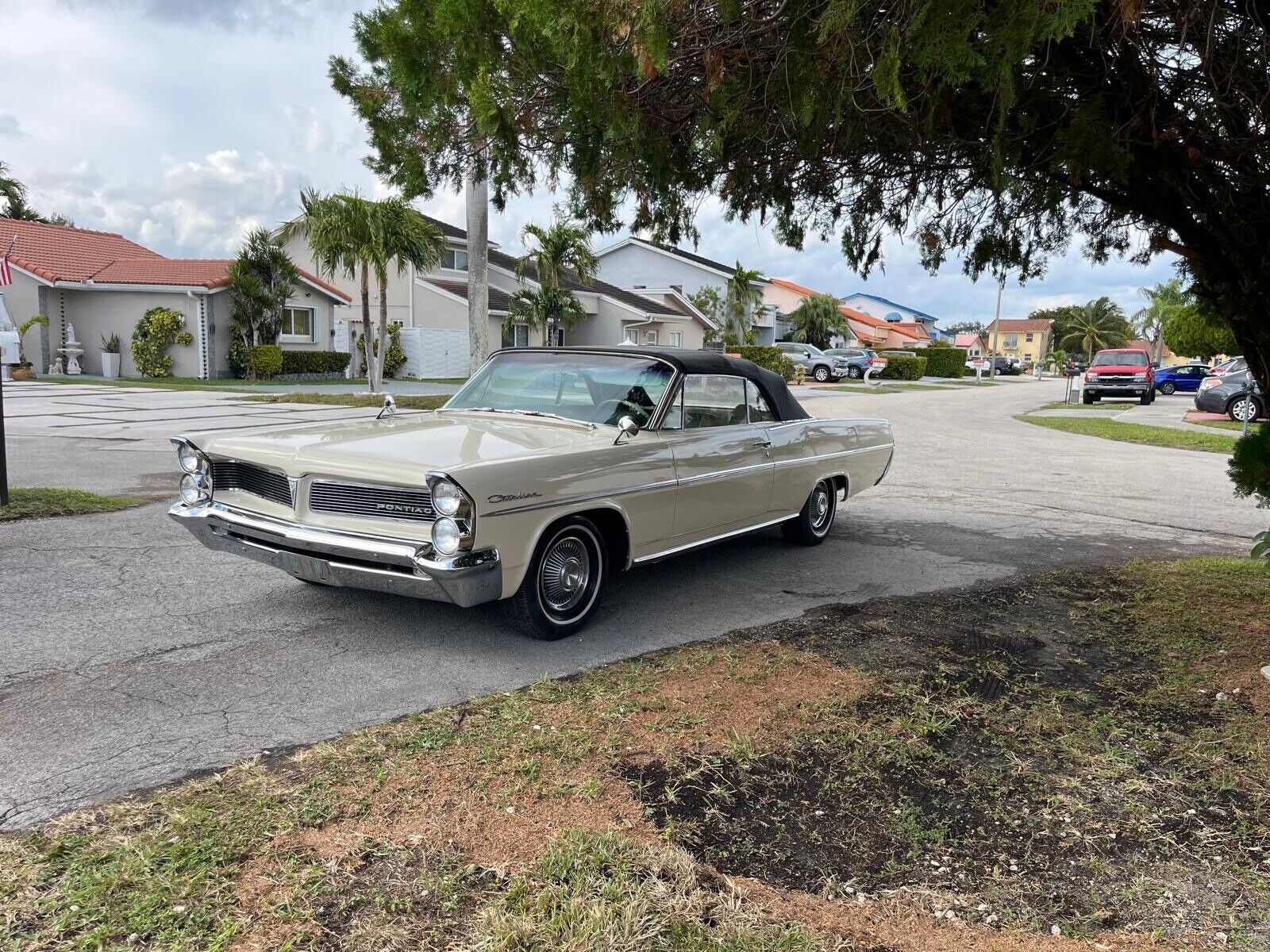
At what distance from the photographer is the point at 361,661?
15.3 feet

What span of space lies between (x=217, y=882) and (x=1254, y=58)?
216 inches

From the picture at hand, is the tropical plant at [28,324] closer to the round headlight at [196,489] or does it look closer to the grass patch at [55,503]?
the grass patch at [55,503]

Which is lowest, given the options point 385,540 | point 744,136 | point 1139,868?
point 1139,868

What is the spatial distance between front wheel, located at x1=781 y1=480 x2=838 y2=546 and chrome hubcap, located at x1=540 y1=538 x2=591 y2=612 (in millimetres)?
2572

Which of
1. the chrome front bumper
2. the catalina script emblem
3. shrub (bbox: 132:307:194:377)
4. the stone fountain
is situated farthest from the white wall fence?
the catalina script emblem

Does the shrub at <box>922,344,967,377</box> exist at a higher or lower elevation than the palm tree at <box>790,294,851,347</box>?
lower

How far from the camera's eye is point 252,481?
16.9ft

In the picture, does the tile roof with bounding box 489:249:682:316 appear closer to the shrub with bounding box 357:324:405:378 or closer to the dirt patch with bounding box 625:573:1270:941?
the shrub with bounding box 357:324:405:378

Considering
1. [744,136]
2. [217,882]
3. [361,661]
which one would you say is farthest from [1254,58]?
[217,882]

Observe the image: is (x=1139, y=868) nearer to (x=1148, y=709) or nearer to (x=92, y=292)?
(x=1148, y=709)

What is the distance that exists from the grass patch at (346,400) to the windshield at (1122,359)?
Answer: 23.7m

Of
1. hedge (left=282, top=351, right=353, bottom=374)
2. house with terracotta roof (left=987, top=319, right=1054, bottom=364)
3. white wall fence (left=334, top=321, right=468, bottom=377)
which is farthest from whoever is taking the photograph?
house with terracotta roof (left=987, top=319, right=1054, bottom=364)

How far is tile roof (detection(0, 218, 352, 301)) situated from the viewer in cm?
2981

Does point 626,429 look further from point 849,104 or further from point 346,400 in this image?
point 346,400
